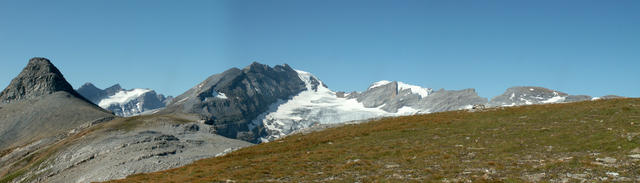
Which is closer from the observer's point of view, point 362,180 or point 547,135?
point 362,180

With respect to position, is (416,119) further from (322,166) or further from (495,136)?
(322,166)

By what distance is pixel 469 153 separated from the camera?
2938 centimetres

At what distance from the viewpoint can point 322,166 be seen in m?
30.4

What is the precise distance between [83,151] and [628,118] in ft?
267

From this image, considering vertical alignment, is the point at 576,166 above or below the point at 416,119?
below

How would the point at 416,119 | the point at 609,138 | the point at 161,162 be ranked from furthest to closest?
the point at 161,162
the point at 416,119
the point at 609,138

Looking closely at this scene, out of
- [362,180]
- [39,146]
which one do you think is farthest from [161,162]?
[39,146]

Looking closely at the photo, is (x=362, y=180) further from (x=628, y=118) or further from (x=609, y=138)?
(x=628, y=118)

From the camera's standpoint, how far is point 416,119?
50.9m

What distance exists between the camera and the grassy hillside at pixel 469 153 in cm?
2322

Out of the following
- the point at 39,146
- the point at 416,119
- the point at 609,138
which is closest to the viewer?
the point at 609,138

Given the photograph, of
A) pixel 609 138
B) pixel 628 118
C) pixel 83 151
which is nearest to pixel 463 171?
pixel 609 138

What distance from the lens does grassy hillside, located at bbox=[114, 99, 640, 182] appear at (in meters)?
23.2

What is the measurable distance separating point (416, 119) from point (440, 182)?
96.4ft
